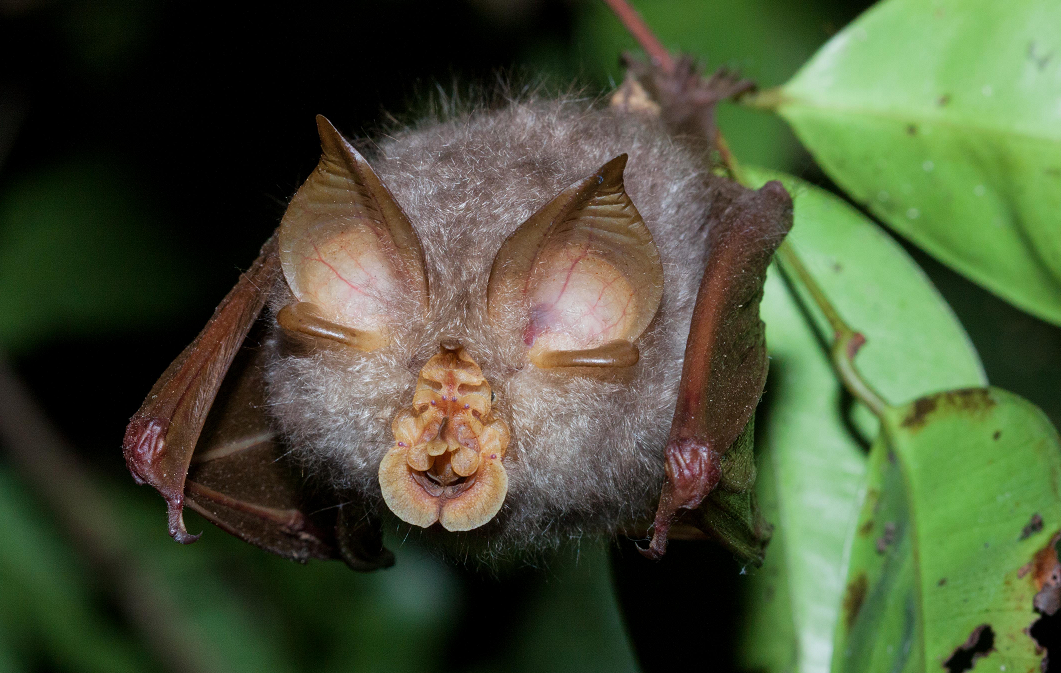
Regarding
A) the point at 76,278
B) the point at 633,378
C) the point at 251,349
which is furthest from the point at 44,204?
the point at 633,378

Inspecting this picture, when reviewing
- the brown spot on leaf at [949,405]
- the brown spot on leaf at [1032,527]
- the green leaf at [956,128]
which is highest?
the green leaf at [956,128]

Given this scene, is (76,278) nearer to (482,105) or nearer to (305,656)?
(305,656)

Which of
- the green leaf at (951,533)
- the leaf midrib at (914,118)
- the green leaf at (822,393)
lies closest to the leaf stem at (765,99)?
the leaf midrib at (914,118)

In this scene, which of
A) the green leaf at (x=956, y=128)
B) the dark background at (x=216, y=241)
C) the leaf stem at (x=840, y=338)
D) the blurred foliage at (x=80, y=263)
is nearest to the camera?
the green leaf at (x=956, y=128)

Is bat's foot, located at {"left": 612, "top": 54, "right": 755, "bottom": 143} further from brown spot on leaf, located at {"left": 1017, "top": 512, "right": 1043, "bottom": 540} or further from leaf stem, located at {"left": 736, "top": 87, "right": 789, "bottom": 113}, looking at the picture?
brown spot on leaf, located at {"left": 1017, "top": 512, "right": 1043, "bottom": 540}

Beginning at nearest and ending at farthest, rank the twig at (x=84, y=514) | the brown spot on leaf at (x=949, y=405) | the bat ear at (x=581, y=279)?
the bat ear at (x=581, y=279) < the brown spot on leaf at (x=949, y=405) < the twig at (x=84, y=514)

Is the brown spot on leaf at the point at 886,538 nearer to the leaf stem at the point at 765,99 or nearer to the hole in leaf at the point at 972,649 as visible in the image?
the hole in leaf at the point at 972,649

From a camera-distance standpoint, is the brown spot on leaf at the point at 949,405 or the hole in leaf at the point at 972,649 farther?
the brown spot on leaf at the point at 949,405

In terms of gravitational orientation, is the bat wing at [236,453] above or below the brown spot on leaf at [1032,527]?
above
